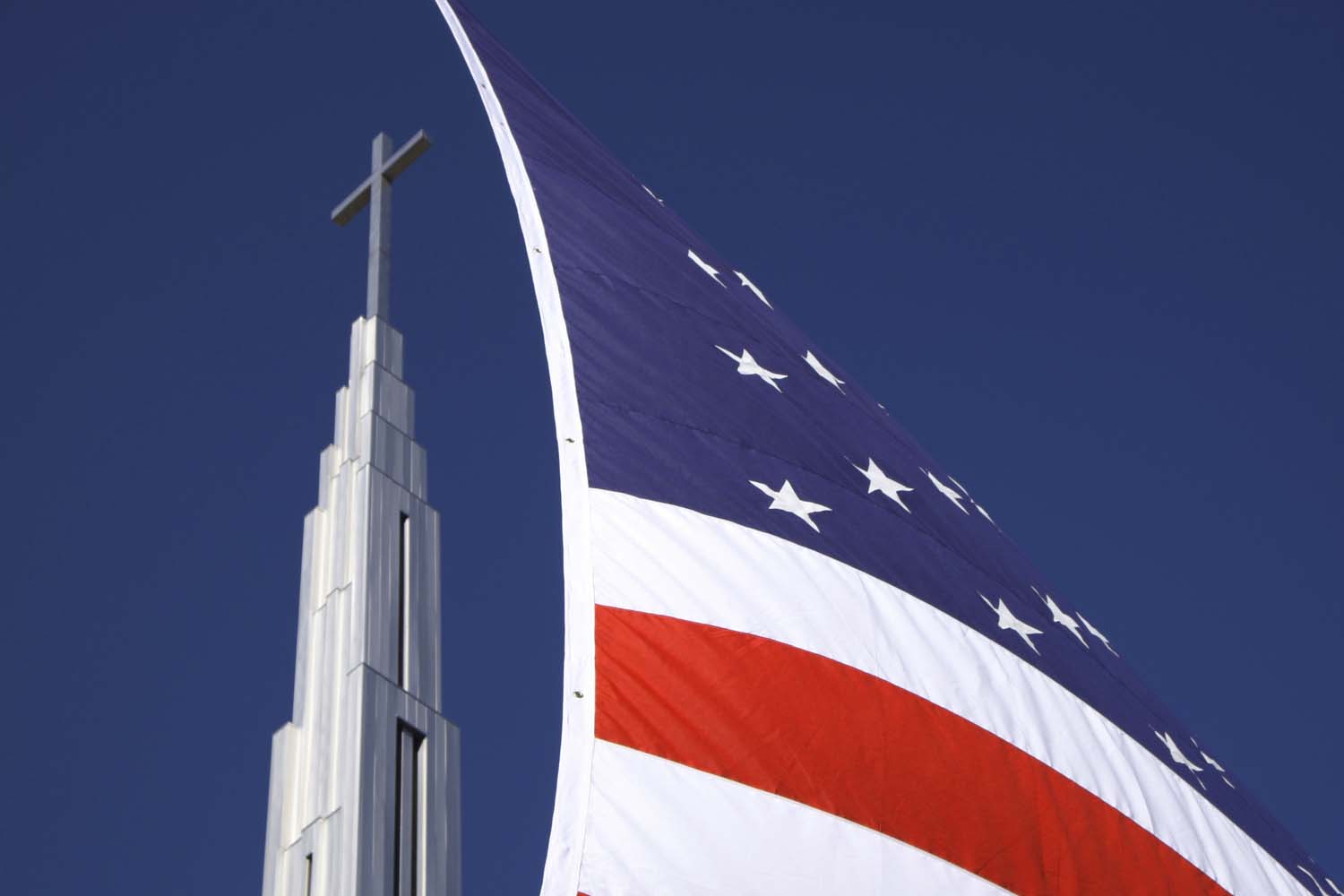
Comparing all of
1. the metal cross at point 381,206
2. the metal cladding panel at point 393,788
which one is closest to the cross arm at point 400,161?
the metal cross at point 381,206

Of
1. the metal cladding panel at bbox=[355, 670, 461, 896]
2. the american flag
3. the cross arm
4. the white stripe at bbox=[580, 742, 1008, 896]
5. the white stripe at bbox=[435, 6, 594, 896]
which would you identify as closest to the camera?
the metal cladding panel at bbox=[355, 670, 461, 896]

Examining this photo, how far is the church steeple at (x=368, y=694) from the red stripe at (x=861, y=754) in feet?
1.95

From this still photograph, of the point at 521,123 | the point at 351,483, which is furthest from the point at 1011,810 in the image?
the point at 521,123

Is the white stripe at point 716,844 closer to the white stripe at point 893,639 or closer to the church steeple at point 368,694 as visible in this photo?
the church steeple at point 368,694

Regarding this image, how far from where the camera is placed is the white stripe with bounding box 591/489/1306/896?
22.0 ft

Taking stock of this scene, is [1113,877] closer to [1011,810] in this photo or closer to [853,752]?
[1011,810]

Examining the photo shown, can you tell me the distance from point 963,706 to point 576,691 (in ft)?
8.22

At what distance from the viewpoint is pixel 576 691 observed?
231 inches

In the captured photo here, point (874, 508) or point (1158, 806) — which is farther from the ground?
point (874, 508)

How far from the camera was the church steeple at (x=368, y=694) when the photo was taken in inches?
207

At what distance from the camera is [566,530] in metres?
6.46

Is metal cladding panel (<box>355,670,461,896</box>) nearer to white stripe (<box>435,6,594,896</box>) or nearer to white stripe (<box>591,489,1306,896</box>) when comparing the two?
white stripe (<box>435,6,594,896</box>)

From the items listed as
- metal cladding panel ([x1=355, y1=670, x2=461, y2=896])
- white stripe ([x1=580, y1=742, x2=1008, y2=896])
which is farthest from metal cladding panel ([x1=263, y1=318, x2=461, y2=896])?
white stripe ([x1=580, y1=742, x2=1008, y2=896])

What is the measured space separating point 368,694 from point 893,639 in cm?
291
